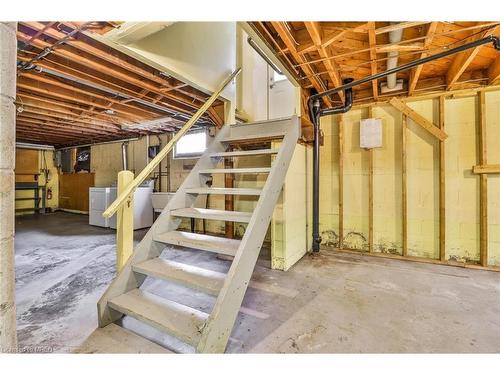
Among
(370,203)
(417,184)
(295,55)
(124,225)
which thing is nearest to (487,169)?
(417,184)

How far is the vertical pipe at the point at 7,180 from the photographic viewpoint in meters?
0.93

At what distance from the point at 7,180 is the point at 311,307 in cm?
238

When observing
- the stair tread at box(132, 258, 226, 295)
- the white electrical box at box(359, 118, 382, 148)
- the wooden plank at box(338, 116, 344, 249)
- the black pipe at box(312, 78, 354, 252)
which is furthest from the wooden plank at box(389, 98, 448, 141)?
the stair tread at box(132, 258, 226, 295)

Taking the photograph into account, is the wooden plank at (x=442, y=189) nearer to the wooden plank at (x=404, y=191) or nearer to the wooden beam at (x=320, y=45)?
the wooden plank at (x=404, y=191)

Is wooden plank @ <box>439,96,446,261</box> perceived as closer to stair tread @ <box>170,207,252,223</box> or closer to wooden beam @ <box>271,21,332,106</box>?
wooden beam @ <box>271,21,332,106</box>

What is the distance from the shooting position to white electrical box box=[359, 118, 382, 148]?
12.4 feet

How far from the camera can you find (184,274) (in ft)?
5.68

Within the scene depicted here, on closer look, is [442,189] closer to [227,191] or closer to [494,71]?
[494,71]

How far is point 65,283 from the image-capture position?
273 centimetres

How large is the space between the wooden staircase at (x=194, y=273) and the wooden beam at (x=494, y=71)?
9.31 ft

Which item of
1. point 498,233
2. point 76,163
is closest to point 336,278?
point 498,233
